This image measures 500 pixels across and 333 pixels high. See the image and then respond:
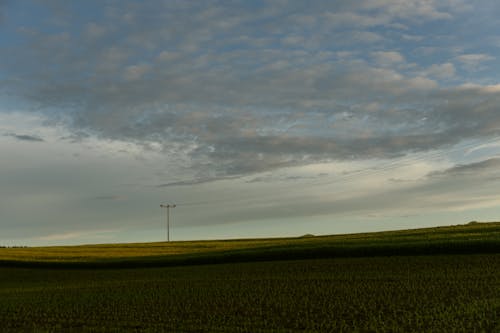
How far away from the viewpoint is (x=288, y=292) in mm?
26734

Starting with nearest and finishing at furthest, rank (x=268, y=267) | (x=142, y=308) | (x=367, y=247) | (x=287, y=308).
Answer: (x=287, y=308) → (x=142, y=308) → (x=268, y=267) → (x=367, y=247)

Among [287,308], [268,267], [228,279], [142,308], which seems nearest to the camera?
[287,308]

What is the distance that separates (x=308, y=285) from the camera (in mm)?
28891

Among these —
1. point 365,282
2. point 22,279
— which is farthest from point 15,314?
point 22,279

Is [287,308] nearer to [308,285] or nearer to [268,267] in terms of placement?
[308,285]

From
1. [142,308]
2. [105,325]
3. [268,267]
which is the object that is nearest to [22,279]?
[268,267]

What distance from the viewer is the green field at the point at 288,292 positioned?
19.3m

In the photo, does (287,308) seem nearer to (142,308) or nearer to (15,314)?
(142,308)

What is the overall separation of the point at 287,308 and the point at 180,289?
9928 mm

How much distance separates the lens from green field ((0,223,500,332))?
63.4ft

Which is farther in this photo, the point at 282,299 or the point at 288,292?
the point at 288,292

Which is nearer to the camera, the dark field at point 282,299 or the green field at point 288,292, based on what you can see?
the dark field at point 282,299

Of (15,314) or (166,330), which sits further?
(15,314)

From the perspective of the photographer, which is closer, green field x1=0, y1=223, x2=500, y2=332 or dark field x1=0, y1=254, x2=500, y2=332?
Answer: dark field x1=0, y1=254, x2=500, y2=332
